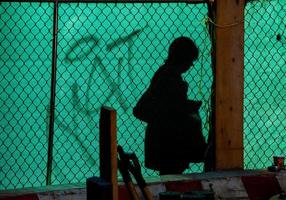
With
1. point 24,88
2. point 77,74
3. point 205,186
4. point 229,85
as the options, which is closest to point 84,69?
point 77,74

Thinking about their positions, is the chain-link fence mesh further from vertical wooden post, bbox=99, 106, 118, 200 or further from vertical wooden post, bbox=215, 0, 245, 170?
vertical wooden post, bbox=99, 106, 118, 200

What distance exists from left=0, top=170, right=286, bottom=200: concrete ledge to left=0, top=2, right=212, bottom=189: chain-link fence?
98 centimetres

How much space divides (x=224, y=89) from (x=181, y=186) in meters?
1.12

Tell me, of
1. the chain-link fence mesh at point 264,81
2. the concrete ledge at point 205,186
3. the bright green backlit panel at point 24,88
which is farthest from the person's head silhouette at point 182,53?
the bright green backlit panel at point 24,88

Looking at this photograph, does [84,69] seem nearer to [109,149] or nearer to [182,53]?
[182,53]

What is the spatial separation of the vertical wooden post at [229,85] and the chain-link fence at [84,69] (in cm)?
32

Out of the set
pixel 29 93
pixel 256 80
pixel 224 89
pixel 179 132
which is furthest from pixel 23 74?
pixel 256 80

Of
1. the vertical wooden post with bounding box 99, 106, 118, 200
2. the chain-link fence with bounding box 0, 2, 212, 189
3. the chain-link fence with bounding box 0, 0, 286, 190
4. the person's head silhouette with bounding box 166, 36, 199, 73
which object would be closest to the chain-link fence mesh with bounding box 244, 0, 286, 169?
the chain-link fence with bounding box 0, 0, 286, 190

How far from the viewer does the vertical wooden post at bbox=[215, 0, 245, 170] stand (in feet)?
17.1

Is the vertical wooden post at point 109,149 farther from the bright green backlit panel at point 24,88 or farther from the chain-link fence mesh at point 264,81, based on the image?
the chain-link fence mesh at point 264,81

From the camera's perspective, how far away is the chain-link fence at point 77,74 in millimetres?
5660

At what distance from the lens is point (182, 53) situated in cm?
534

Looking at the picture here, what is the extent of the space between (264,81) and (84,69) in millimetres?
2039

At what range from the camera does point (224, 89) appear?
17.2 ft
